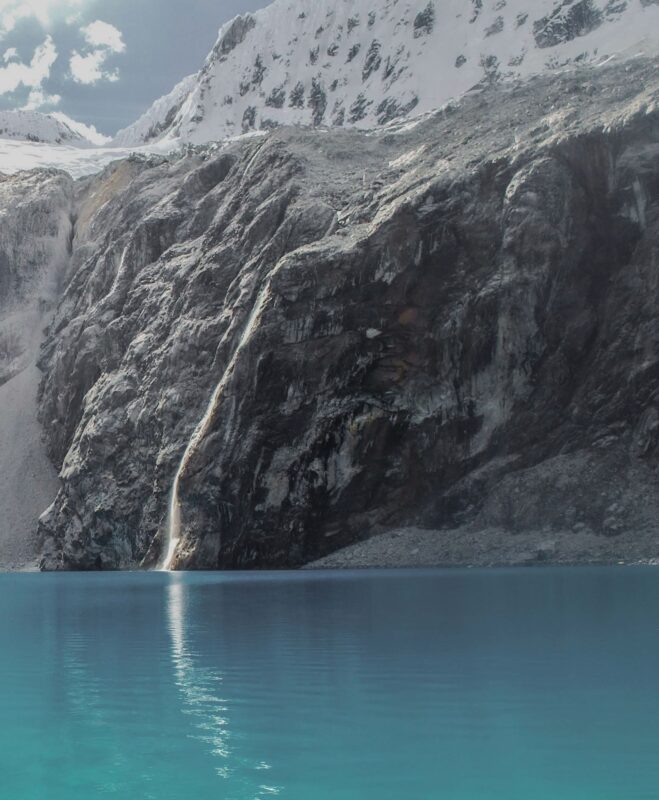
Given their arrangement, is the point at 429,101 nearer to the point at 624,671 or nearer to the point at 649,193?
the point at 649,193

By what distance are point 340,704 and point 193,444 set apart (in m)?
45.1

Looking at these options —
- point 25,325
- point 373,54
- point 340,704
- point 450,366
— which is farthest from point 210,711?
point 373,54

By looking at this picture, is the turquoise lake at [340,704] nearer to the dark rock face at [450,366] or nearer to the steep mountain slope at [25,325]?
the dark rock face at [450,366]

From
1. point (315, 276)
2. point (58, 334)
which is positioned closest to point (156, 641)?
point (315, 276)

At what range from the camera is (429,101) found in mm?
115750

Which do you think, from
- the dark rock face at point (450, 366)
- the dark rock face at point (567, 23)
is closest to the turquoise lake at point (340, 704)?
the dark rock face at point (450, 366)

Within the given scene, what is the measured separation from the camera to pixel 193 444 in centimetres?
5753

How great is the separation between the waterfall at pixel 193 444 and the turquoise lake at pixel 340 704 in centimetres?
3125

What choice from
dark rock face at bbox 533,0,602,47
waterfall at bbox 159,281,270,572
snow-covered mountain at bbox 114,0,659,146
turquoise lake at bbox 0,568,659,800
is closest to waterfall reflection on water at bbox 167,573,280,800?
turquoise lake at bbox 0,568,659,800

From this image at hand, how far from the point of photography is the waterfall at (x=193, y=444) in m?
57.1

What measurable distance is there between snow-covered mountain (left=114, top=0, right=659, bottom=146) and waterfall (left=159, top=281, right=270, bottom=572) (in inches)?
1781

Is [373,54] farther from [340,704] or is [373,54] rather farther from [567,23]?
[340,704]

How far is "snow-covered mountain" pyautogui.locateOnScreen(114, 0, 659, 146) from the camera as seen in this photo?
10569 cm

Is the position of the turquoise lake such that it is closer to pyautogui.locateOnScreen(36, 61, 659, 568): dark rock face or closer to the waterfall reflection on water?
the waterfall reflection on water
